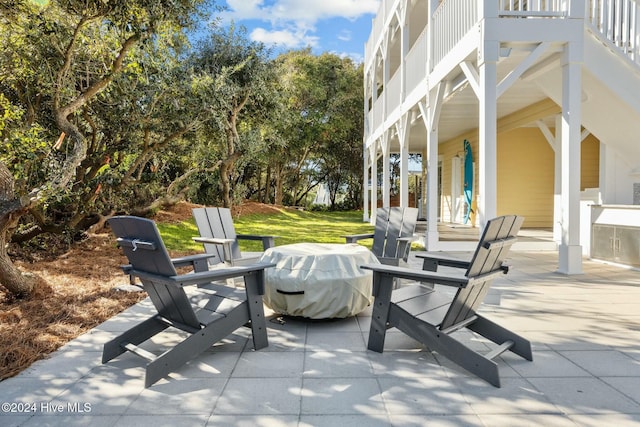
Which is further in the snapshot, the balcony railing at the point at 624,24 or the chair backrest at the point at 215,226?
the balcony railing at the point at 624,24

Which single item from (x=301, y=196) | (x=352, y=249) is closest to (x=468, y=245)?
(x=352, y=249)

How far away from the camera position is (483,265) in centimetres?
249

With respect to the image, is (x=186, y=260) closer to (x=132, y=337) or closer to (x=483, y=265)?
(x=132, y=337)

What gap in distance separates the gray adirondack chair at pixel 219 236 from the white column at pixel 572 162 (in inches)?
145

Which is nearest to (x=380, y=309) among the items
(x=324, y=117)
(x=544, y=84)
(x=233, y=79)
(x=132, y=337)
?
(x=132, y=337)

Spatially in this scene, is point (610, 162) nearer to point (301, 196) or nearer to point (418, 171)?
point (418, 171)

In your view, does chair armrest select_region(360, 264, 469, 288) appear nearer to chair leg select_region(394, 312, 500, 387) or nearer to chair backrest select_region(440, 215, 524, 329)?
chair backrest select_region(440, 215, 524, 329)

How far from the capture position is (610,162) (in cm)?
665

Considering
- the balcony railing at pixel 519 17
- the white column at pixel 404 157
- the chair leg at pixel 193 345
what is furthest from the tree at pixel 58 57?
the white column at pixel 404 157

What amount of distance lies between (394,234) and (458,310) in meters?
2.24

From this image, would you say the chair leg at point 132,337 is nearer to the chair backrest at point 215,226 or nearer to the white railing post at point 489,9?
the chair backrest at point 215,226

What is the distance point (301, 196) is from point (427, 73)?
17.3 meters

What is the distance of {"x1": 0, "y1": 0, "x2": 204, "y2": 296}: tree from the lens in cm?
430

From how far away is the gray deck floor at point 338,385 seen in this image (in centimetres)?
198
